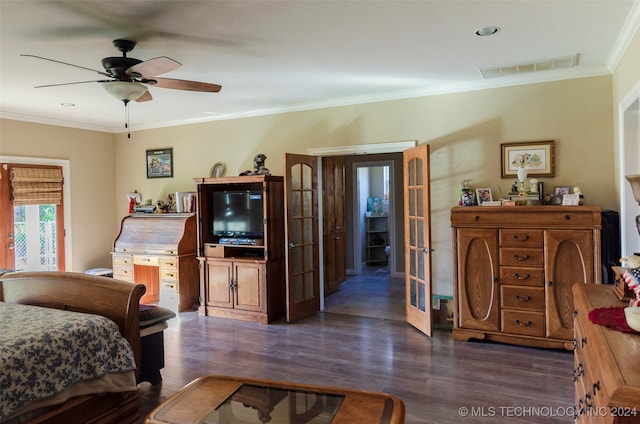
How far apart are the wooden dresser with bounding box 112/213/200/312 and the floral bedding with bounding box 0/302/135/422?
8.43ft

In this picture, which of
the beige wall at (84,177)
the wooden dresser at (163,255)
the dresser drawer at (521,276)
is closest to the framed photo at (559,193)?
the dresser drawer at (521,276)

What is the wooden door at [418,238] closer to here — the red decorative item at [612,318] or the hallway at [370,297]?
the hallway at [370,297]

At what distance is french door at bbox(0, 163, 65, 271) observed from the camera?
5.45m

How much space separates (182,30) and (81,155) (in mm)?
4365

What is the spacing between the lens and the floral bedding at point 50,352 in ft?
6.85

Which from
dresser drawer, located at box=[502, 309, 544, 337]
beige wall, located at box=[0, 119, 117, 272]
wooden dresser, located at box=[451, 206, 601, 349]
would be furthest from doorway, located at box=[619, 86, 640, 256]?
beige wall, located at box=[0, 119, 117, 272]

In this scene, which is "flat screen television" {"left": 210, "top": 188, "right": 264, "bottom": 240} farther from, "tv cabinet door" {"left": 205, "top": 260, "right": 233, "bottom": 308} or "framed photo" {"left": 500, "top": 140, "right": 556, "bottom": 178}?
"framed photo" {"left": 500, "top": 140, "right": 556, "bottom": 178}

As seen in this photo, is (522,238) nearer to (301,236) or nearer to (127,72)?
(301,236)

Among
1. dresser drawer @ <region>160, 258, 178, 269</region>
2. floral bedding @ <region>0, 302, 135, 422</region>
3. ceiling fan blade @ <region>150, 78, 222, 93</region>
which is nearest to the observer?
floral bedding @ <region>0, 302, 135, 422</region>

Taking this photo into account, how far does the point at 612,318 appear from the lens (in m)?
1.58

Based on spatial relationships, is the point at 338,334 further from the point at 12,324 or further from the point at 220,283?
the point at 12,324

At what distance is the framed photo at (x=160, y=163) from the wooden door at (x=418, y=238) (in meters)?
3.66

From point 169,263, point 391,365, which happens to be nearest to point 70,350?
point 391,365

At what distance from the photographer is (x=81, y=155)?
6.32m
